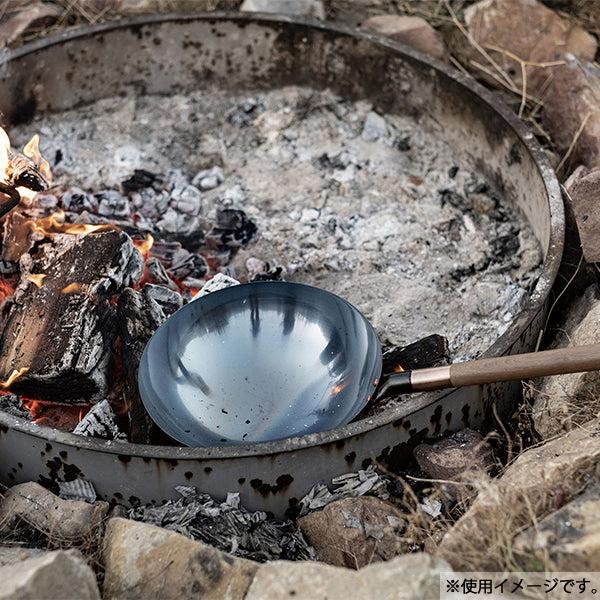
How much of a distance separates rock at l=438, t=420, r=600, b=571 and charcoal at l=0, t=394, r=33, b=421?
158cm

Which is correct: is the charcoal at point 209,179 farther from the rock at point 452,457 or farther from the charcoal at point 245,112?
the rock at point 452,457

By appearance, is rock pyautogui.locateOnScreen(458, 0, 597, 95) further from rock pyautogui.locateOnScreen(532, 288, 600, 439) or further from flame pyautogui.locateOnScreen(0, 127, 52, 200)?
flame pyautogui.locateOnScreen(0, 127, 52, 200)

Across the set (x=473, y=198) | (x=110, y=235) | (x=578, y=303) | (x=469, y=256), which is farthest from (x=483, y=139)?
(x=110, y=235)

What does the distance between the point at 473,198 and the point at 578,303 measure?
0.85 m

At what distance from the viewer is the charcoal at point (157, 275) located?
3.68m

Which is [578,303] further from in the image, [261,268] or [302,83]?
[302,83]

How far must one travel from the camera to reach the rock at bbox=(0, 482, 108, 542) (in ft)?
9.25

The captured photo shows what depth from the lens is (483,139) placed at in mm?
4227

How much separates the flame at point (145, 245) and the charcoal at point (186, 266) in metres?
Answer: 0.11

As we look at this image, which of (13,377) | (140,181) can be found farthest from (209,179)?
(13,377)

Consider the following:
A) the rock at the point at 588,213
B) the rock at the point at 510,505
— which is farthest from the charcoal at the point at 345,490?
the rock at the point at 588,213

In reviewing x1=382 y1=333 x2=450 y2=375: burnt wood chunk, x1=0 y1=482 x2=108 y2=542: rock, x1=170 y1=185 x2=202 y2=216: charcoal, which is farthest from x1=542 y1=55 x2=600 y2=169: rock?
x1=0 y1=482 x2=108 y2=542: rock

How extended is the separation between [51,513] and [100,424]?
0.36 meters

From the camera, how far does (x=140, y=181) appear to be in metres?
4.32
